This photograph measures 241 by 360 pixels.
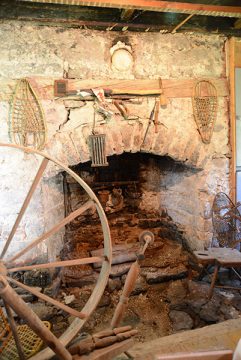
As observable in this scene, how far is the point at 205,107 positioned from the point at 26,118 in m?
2.23

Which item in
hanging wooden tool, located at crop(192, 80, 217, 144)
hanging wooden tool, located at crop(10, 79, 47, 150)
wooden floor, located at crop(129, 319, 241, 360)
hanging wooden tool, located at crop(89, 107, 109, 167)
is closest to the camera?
wooden floor, located at crop(129, 319, 241, 360)

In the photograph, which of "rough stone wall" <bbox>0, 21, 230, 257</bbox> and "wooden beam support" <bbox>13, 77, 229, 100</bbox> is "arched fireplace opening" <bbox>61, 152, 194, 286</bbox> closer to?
"rough stone wall" <bbox>0, 21, 230, 257</bbox>

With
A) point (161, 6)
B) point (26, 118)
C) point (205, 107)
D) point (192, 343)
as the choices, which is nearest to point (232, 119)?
point (205, 107)

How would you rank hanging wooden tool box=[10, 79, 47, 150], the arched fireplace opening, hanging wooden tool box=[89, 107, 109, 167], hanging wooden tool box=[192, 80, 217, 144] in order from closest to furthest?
hanging wooden tool box=[10, 79, 47, 150] < hanging wooden tool box=[89, 107, 109, 167] < hanging wooden tool box=[192, 80, 217, 144] < the arched fireplace opening

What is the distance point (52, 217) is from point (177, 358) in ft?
8.64

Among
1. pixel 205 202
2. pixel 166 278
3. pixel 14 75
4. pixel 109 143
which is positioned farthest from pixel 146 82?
pixel 166 278

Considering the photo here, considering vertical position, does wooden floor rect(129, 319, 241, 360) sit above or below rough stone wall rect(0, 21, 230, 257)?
below

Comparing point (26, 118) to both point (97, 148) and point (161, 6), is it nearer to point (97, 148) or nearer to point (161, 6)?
point (97, 148)

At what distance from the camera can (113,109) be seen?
11.3 feet

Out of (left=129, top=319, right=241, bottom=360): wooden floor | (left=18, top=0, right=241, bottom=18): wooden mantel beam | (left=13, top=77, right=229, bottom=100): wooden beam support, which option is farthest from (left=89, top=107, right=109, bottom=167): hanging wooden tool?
(left=129, top=319, right=241, bottom=360): wooden floor

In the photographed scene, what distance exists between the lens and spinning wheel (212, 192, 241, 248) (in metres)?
3.95

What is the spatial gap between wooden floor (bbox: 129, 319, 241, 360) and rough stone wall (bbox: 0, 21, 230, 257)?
1.97 metres

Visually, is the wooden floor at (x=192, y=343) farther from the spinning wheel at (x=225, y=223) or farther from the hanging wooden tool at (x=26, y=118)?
the hanging wooden tool at (x=26, y=118)

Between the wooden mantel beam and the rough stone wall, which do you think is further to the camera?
the rough stone wall
